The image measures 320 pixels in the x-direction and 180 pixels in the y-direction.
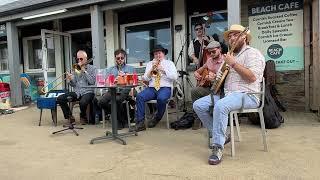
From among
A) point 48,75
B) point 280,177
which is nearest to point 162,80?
point 280,177

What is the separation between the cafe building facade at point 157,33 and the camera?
6.13m

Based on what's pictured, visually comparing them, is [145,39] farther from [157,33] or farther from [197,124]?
[197,124]

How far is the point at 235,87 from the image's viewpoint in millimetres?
3508

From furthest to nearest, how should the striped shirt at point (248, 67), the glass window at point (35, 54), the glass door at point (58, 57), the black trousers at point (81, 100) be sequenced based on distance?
1. the glass window at point (35, 54)
2. the glass door at point (58, 57)
3. the black trousers at point (81, 100)
4. the striped shirt at point (248, 67)

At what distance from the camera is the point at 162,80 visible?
5.15 metres

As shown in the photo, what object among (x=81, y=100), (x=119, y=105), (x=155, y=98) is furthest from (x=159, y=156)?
(x=81, y=100)

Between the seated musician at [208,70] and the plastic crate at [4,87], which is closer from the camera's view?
the seated musician at [208,70]

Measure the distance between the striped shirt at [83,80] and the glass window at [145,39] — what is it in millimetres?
2329

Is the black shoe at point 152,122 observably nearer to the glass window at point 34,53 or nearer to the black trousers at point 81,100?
the black trousers at point 81,100

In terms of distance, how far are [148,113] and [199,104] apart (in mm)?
2260

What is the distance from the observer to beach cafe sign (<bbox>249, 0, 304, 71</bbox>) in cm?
616

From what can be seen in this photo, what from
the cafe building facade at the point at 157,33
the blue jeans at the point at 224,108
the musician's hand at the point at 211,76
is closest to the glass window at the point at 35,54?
the cafe building facade at the point at 157,33

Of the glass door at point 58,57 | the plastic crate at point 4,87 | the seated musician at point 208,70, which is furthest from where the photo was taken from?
the glass door at point 58,57

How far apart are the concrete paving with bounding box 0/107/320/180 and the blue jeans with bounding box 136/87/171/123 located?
0.82 ft
